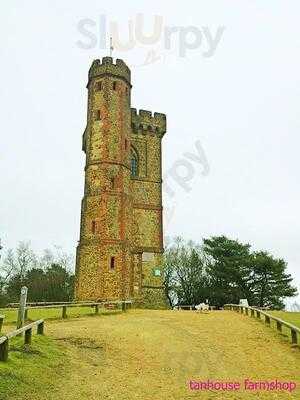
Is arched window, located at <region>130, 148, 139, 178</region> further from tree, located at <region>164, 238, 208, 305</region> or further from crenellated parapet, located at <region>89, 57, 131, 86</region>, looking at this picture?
tree, located at <region>164, 238, 208, 305</region>

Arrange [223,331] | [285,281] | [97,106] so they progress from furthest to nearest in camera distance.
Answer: [285,281], [97,106], [223,331]

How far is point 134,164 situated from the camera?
37.3 metres

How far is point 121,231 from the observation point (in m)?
31.2

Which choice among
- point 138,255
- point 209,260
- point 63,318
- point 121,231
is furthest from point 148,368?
point 209,260

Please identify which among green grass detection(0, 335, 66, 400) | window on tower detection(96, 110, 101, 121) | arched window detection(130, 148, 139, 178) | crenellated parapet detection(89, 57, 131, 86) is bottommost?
green grass detection(0, 335, 66, 400)

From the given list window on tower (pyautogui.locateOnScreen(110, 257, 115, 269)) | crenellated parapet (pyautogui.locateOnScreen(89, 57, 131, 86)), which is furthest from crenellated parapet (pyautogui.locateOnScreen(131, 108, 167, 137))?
window on tower (pyautogui.locateOnScreen(110, 257, 115, 269))

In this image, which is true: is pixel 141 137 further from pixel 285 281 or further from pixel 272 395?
pixel 272 395

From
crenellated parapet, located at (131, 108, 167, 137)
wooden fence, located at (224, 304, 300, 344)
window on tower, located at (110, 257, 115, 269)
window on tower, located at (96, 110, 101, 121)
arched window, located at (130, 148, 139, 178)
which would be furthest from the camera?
crenellated parapet, located at (131, 108, 167, 137)

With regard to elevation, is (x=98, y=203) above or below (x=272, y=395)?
above

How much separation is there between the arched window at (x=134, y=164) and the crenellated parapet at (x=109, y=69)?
17.8 ft

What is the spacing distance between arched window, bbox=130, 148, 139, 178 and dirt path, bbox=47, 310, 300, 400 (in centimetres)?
2130

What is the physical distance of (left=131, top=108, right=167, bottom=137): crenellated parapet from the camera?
38.8m

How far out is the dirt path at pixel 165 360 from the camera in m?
8.40

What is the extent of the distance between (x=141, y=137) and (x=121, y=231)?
10.3 meters
